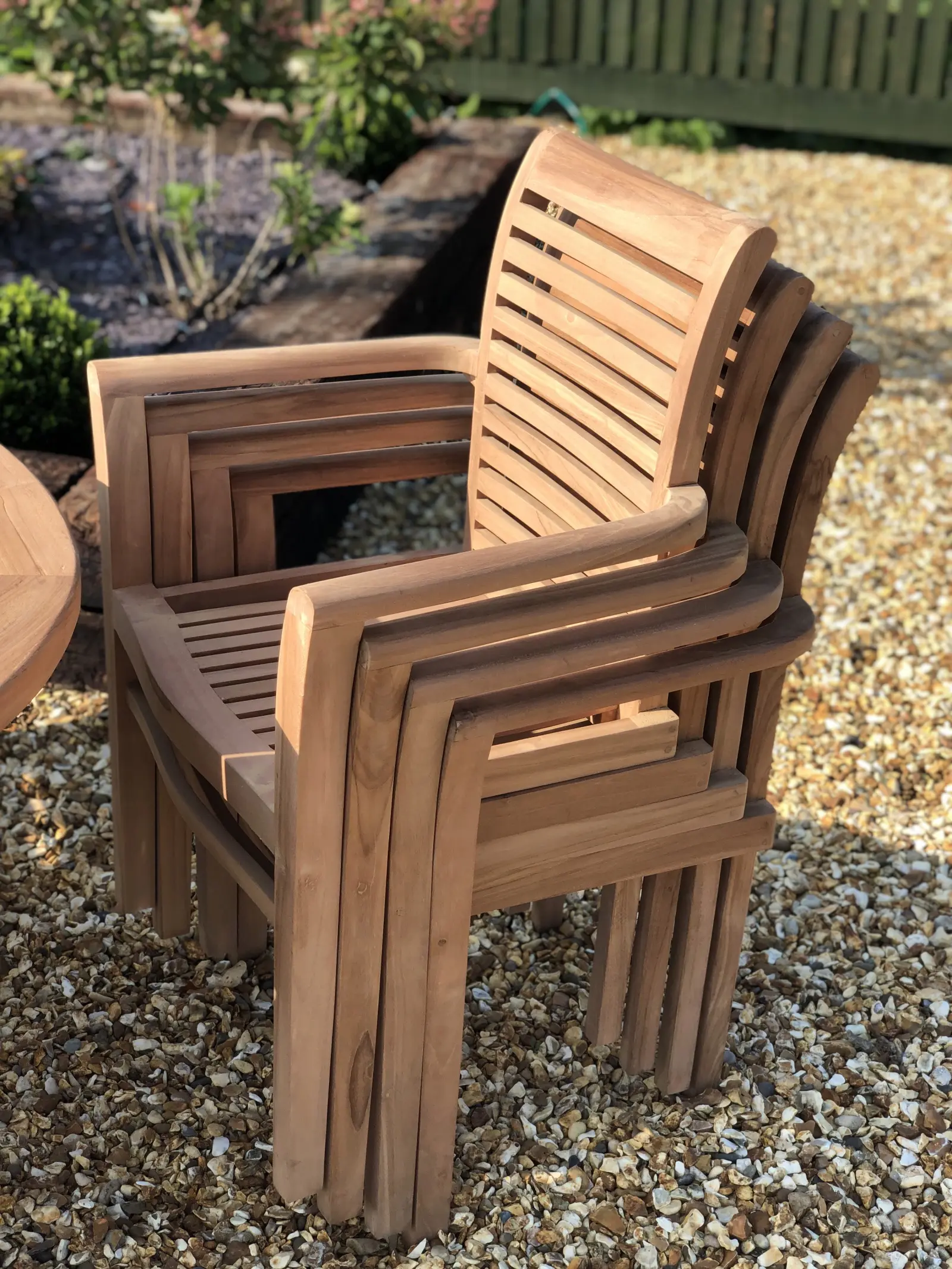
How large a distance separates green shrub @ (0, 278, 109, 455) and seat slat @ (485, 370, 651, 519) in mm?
1441

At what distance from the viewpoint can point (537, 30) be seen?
24.0 ft

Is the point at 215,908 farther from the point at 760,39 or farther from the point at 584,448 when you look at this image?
the point at 760,39

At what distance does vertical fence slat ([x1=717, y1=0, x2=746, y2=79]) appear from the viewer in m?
7.24

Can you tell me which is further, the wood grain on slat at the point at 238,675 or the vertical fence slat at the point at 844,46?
the vertical fence slat at the point at 844,46

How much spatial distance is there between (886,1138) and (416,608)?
1179 millimetres

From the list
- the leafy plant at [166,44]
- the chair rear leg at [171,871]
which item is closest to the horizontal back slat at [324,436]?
the chair rear leg at [171,871]

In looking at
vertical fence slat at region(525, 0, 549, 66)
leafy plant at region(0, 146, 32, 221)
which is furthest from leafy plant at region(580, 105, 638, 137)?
leafy plant at region(0, 146, 32, 221)

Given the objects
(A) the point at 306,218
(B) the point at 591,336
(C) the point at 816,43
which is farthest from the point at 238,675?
(C) the point at 816,43

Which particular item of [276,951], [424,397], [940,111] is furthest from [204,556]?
[940,111]

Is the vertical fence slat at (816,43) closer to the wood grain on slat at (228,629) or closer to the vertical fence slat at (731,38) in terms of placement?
the vertical fence slat at (731,38)

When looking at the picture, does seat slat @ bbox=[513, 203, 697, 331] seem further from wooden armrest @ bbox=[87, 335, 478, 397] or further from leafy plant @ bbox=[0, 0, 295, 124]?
leafy plant @ bbox=[0, 0, 295, 124]

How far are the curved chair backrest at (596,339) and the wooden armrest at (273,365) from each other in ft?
0.26

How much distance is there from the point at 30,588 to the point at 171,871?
958 mm

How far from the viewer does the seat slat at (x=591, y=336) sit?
5.90 ft
